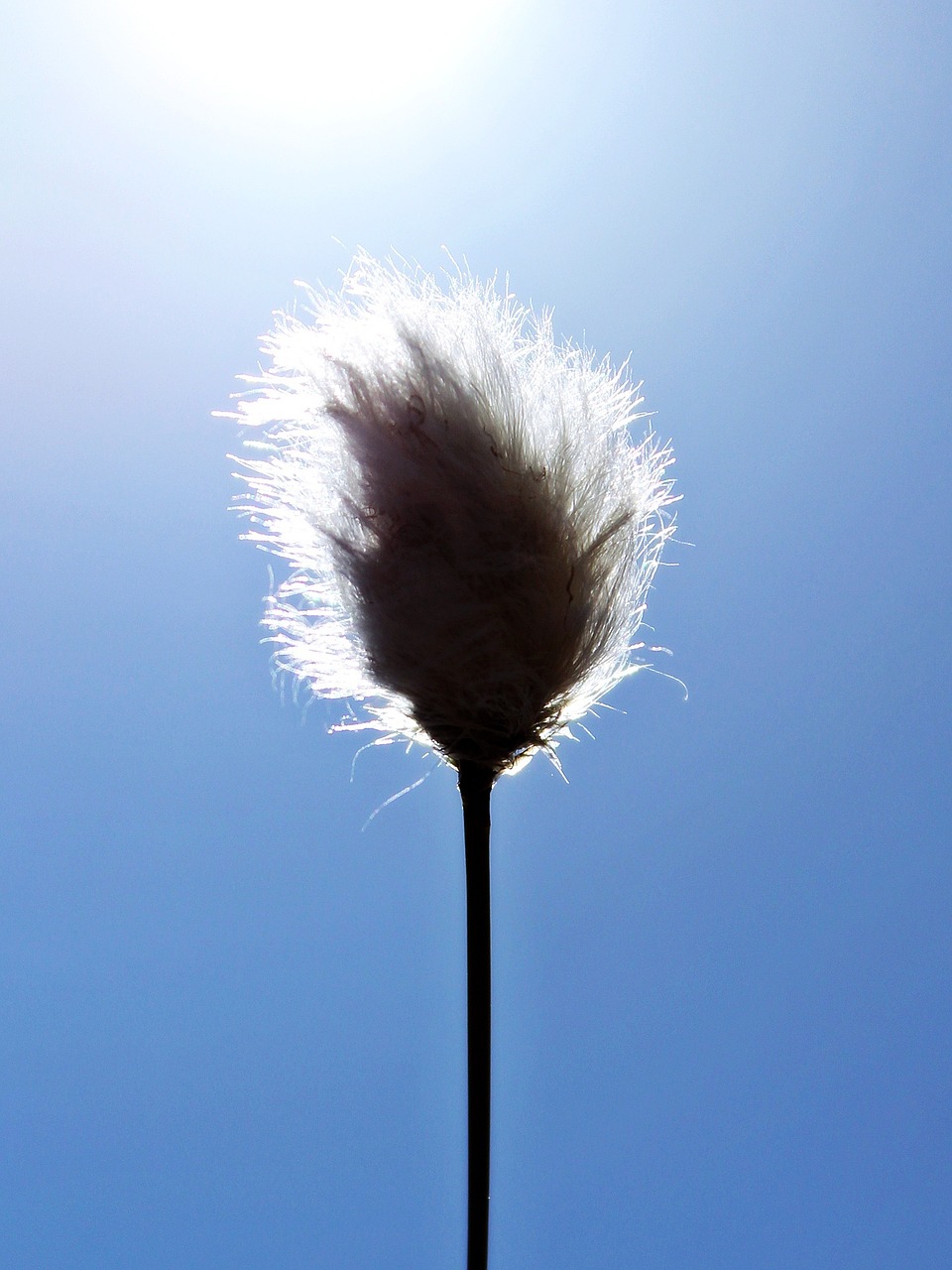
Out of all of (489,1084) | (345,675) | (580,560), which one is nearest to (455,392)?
Answer: (580,560)

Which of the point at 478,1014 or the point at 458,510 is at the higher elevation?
the point at 458,510

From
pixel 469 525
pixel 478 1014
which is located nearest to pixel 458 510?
pixel 469 525

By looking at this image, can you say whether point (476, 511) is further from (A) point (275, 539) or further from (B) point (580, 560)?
(A) point (275, 539)

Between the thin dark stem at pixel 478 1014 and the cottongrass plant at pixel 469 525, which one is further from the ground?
the cottongrass plant at pixel 469 525

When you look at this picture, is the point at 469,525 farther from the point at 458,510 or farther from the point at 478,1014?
the point at 478,1014
